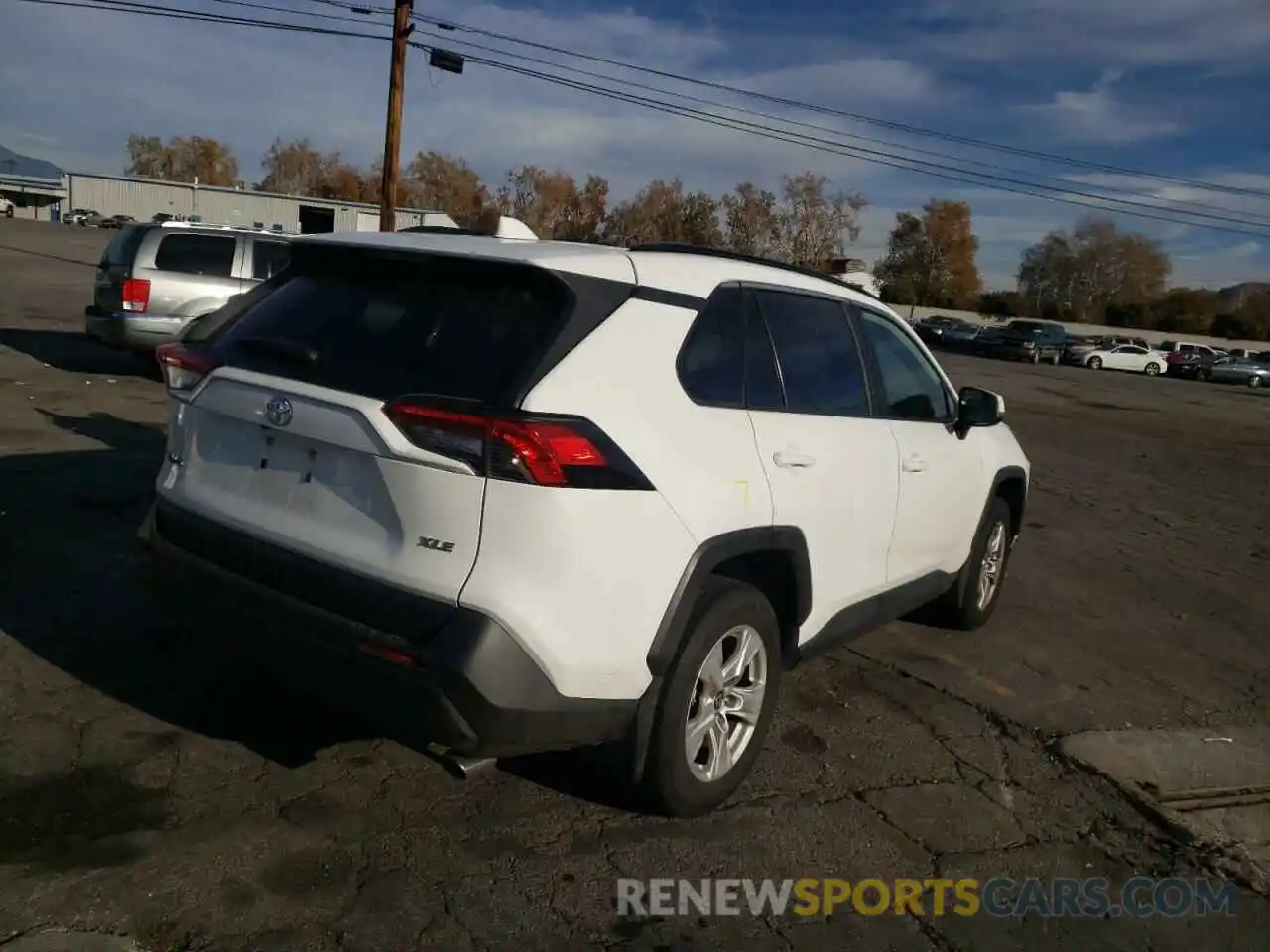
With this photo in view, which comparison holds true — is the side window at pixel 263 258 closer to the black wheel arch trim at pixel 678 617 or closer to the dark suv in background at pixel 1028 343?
the black wheel arch trim at pixel 678 617

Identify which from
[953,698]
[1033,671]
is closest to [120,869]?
[953,698]

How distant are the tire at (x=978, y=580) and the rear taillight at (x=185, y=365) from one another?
153 inches

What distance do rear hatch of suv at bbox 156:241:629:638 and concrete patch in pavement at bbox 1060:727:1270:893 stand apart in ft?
9.18

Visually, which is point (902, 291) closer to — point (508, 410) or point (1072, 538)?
point (1072, 538)

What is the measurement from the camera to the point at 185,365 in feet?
11.7

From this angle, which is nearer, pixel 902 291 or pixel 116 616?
pixel 116 616

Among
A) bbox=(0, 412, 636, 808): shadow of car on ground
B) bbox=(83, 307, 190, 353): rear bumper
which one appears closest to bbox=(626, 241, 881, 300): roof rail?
bbox=(0, 412, 636, 808): shadow of car on ground

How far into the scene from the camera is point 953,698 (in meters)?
5.07

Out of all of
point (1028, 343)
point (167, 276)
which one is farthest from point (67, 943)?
point (1028, 343)

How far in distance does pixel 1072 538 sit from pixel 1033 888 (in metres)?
6.13

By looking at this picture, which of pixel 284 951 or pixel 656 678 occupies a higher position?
pixel 656 678

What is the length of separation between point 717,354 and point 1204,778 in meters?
2.85

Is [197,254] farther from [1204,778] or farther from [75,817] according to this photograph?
[1204,778]

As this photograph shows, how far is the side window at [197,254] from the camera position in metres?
12.2
